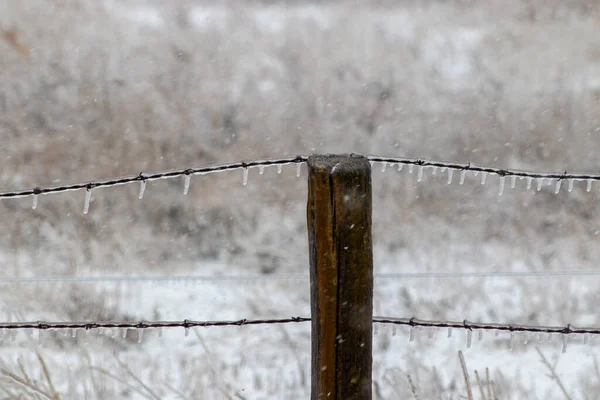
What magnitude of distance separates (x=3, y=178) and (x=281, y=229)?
3.58 metres

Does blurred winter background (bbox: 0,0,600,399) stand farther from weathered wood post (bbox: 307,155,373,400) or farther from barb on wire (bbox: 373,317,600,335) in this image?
weathered wood post (bbox: 307,155,373,400)

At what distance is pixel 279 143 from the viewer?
367 inches

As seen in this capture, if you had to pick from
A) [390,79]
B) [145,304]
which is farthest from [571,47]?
[145,304]

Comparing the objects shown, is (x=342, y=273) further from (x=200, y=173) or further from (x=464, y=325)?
(x=200, y=173)

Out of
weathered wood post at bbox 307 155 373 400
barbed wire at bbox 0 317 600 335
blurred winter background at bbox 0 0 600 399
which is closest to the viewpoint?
weathered wood post at bbox 307 155 373 400

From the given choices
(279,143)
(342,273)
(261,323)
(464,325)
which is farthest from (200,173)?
(279,143)

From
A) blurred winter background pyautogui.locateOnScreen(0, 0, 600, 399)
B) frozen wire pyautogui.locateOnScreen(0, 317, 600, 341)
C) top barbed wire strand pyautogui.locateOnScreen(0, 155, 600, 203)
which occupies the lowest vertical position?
frozen wire pyautogui.locateOnScreen(0, 317, 600, 341)

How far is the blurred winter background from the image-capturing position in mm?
5948

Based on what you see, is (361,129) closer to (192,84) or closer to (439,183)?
(439,183)

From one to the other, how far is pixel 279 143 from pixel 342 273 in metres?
8.11

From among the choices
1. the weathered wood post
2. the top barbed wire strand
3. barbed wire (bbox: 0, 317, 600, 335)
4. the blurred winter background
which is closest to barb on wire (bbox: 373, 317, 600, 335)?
barbed wire (bbox: 0, 317, 600, 335)

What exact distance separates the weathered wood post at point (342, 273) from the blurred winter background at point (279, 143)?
375 centimetres

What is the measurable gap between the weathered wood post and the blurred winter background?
3.75 meters

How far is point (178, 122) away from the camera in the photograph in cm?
912
